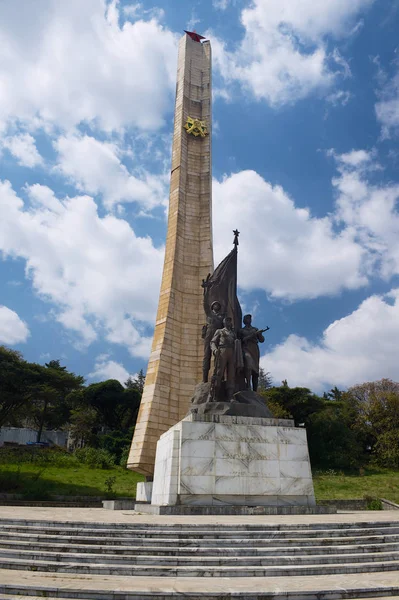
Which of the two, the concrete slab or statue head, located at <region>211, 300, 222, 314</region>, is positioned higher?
statue head, located at <region>211, 300, 222, 314</region>

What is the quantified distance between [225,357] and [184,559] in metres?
5.21

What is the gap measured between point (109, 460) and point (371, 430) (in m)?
16.2

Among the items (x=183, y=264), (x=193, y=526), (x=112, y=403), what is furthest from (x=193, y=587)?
(x=112, y=403)

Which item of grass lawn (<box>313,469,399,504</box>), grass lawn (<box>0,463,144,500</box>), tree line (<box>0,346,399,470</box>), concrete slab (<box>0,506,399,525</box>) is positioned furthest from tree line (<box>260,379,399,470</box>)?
concrete slab (<box>0,506,399,525</box>)

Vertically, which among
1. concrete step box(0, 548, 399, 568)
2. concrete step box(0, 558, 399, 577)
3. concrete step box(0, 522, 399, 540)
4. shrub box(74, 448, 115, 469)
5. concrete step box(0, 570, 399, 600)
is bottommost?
concrete step box(0, 570, 399, 600)

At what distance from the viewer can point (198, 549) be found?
14.9 ft

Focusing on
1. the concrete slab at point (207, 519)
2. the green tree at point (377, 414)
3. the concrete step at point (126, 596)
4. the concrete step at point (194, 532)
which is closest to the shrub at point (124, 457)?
the green tree at point (377, 414)

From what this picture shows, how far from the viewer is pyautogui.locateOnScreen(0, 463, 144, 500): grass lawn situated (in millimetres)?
16938

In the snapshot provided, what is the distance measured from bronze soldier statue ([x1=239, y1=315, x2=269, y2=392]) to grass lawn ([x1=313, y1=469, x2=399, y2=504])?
8.28m

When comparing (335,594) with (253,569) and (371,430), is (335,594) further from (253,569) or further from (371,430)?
(371,430)

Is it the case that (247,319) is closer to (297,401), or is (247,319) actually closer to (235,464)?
(235,464)

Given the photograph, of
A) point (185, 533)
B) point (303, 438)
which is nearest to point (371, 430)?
point (303, 438)

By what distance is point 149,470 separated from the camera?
49.0 feet

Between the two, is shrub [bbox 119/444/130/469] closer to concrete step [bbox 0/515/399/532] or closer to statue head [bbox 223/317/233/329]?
statue head [bbox 223/317/233/329]
